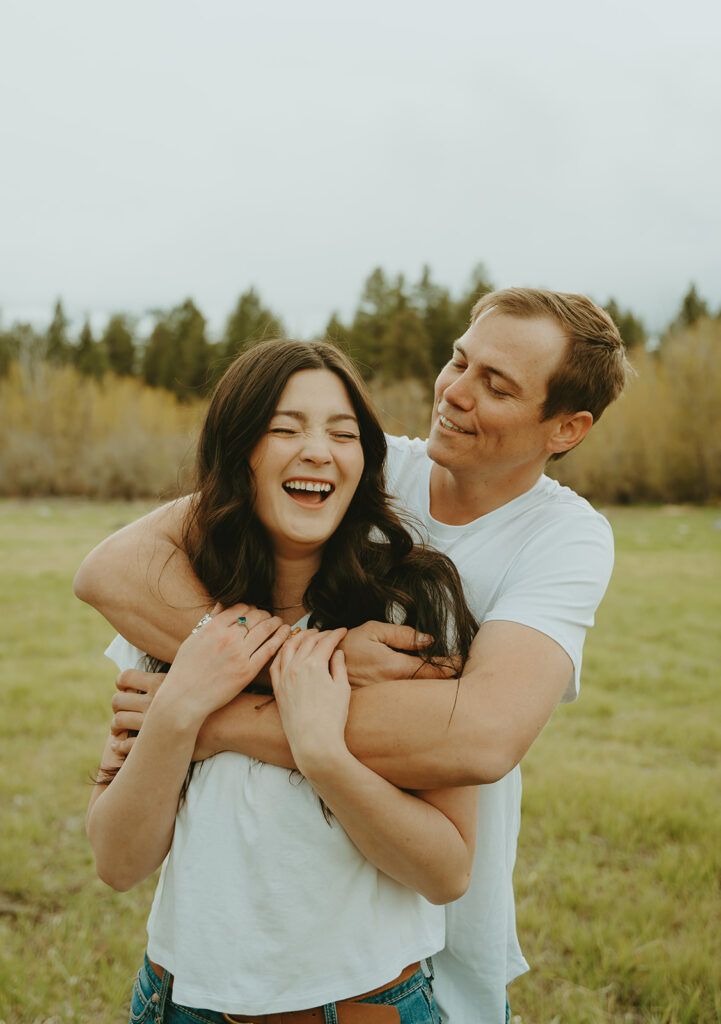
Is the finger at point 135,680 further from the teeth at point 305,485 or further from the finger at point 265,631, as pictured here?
the teeth at point 305,485

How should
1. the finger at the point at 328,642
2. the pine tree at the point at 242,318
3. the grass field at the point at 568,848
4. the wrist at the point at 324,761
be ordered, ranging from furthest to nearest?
1. the pine tree at the point at 242,318
2. the grass field at the point at 568,848
3. the finger at the point at 328,642
4. the wrist at the point at 324,761

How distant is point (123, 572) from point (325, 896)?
100 centimetres

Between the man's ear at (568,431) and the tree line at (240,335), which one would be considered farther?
the tree line at (240,335)

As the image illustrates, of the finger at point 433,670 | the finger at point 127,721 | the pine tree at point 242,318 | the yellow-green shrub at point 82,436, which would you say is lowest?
the yellow-green shrub at point 82,436

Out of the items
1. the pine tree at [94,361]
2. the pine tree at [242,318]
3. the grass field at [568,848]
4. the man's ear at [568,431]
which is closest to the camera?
the man's ear at [568,431]

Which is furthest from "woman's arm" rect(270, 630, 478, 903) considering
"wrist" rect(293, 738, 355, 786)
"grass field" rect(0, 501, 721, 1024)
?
"grass field" rect(0, 501, 721, 1024)

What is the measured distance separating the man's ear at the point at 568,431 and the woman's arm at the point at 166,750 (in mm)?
1308

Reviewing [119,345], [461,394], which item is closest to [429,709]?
[461,394]

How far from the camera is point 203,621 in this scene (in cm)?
203

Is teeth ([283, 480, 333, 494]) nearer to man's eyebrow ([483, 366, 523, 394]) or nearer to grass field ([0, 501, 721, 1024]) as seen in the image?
man's eyebrow ([483, 366, 523, 394])

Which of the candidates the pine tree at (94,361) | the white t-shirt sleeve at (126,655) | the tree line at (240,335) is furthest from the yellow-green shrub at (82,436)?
the white t-shirt sleeve at (126,655)

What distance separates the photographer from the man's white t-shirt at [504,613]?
206 centimetres

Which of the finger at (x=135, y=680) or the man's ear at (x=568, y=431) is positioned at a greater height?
the man's ear at (x=568, y=431)

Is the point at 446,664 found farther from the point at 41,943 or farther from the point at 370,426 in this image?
the point at 41,943
